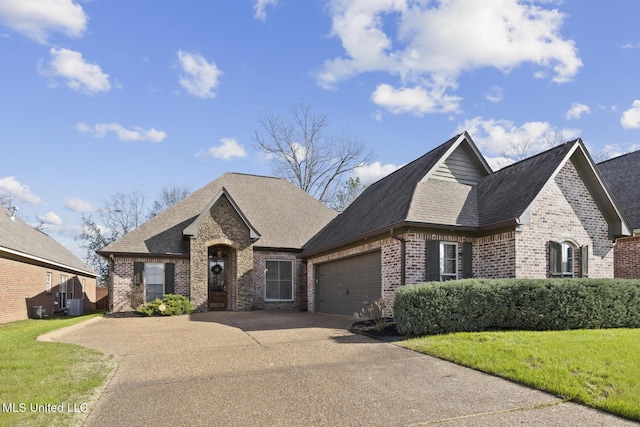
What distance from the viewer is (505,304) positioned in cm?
1041

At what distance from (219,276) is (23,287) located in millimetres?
8309

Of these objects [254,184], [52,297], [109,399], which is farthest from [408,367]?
[52,297]

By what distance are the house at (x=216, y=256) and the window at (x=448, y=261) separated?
9.40 metres

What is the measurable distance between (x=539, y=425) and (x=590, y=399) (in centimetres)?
114

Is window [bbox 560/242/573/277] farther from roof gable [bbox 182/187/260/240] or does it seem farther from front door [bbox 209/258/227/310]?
front door [bbox 209/258/227/310]

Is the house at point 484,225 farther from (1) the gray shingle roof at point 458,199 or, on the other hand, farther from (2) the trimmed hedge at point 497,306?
(2) the trimmed hedge at point 497,306

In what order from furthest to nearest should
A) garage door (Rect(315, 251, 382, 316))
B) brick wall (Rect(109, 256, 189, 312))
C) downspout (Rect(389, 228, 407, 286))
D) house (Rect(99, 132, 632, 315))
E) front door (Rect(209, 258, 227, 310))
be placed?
front door (Rect(209, 258, 227, 310))
brick wall (Rect(109, 256, 189, 312))
garage door (Rect(315, 251, 382, 316))
house (Rect(99, 132, 632, 315))
downspout (Rect(389, 228, 407, 286))

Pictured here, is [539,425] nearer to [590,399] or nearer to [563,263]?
[590,399]

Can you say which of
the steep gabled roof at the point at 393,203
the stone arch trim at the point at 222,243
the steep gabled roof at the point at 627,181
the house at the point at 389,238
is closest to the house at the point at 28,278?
the house at the point at 389,238

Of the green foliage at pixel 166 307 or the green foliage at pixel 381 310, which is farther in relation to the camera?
the green foliage at pixel 166 307

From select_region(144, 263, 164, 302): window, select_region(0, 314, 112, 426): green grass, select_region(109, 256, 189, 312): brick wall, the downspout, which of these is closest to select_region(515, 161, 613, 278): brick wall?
the downspout

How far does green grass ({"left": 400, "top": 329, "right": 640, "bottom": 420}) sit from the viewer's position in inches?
237

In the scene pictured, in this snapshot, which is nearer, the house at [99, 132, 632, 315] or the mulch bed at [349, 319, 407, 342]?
the mulch bed at [349, 319, 407, 342]

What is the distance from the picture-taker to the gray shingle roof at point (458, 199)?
13.7 meters
